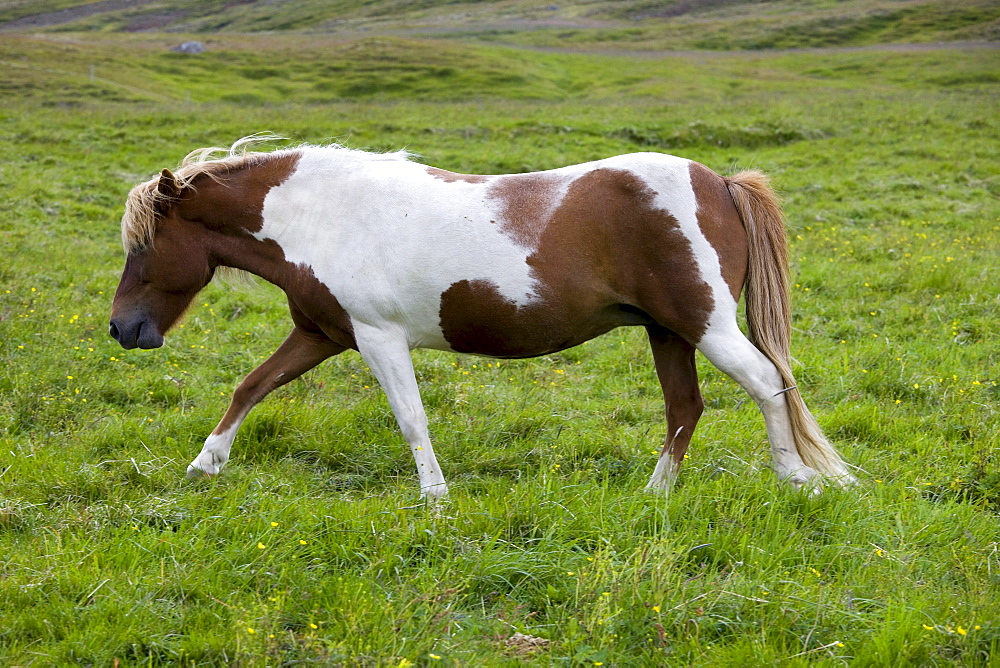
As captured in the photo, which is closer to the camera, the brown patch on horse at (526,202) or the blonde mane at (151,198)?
the brown patch on horse at (526,202)

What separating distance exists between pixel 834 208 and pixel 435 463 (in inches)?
446

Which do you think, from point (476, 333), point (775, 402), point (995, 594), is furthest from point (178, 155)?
point (995, 594)

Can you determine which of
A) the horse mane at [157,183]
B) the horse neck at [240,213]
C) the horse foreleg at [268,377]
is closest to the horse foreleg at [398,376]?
the horse foreleg at [268,377]

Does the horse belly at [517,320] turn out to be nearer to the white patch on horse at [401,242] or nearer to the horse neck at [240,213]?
the white patch on horse at [401,242]

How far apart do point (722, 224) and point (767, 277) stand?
43 centimetres

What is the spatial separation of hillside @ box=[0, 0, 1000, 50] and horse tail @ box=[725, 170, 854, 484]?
214 feet

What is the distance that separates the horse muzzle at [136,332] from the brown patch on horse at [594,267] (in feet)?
6.26

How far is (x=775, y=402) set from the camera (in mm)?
4340

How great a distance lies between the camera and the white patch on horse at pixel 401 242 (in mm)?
4406

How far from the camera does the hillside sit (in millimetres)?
68438

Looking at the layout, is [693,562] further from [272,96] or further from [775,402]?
[272,96]

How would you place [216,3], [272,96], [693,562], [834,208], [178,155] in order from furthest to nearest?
[216,3], [272,96], [178,155], [834,208], [693,562]

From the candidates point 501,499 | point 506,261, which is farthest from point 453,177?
point 501,499

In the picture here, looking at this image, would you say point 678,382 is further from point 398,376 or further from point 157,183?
point 157,183
